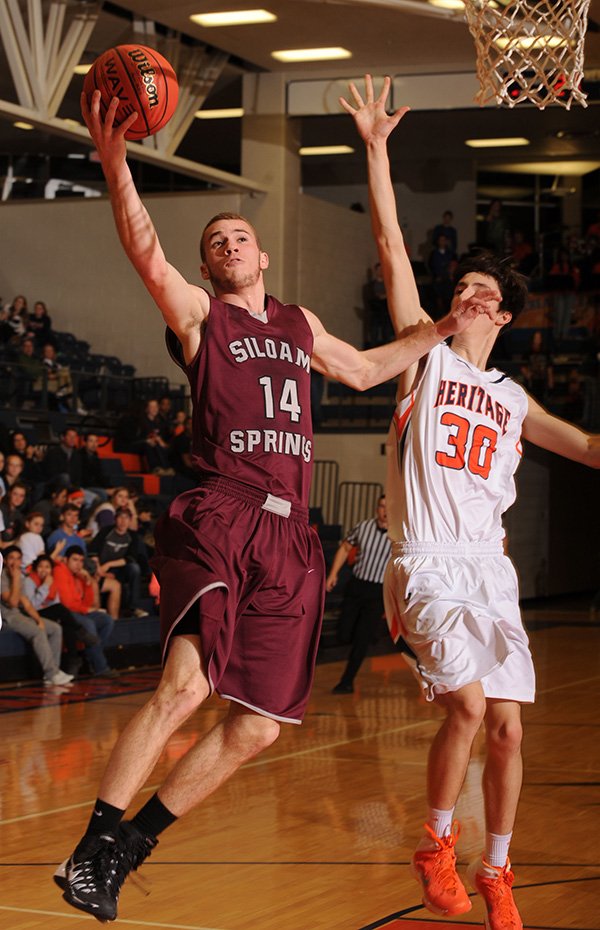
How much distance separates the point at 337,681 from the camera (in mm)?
12367

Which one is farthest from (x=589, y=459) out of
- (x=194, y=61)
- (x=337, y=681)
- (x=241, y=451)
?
(x=194, y=61)

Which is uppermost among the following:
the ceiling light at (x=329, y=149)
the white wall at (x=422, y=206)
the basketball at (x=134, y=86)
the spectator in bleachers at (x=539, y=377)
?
the ceiling light at (x=329, y=149)

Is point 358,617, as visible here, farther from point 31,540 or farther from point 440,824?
point 440,824

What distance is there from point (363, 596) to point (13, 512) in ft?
11.8

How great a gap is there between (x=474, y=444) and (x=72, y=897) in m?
2.14

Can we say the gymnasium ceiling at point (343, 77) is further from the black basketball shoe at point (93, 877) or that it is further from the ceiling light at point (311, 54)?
the black basketball shoe at point (93, 877)

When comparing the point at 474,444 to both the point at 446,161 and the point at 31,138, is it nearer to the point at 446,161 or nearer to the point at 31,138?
the point at 31,138

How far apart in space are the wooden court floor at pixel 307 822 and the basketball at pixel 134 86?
287 cm

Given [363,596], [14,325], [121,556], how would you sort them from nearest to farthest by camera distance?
[363,596] < [121,556] < [14,325]

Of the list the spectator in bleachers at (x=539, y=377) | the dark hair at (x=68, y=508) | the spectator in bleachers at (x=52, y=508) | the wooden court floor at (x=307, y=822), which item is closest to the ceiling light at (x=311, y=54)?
the spectator in bleachers at (x=539, y=377)

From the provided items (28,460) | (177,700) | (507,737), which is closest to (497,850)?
(507,737)

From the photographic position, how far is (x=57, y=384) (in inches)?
693

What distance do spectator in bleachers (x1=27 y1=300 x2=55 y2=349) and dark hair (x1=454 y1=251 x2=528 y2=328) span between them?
14.2 meters

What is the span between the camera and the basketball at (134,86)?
3.94 m
